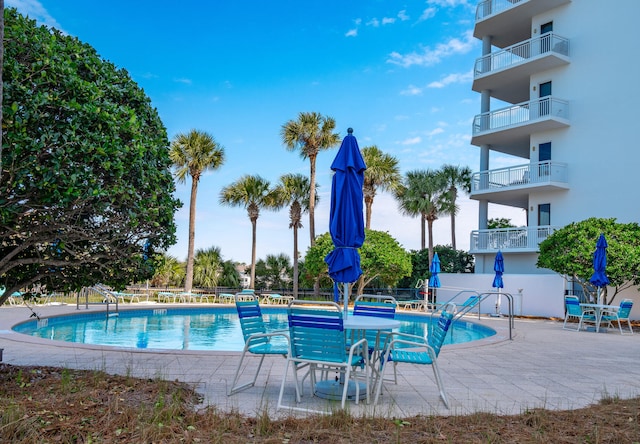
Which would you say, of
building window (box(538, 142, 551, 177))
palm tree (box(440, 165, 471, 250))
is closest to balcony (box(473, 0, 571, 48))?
building window (box(538, 142, 551, 177))

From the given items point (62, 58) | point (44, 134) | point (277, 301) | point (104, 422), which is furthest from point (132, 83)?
point (277, 301)

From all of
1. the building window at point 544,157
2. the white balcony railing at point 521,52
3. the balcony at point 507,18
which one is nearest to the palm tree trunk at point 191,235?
the white balcony railing at point 521,52

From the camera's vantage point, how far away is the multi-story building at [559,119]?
2366 cm

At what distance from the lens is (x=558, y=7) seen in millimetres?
26000

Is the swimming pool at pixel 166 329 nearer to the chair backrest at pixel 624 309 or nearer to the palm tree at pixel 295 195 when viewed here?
the chair backrest at pixel 624 309

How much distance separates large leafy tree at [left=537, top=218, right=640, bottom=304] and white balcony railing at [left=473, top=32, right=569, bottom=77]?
1032 centimetres

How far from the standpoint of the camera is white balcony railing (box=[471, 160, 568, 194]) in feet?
81.6

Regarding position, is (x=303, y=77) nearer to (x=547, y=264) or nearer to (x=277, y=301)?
(x=277, y=301)

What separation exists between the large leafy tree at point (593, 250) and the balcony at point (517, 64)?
988cm

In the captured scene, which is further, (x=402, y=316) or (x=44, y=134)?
(x=402, y=316)

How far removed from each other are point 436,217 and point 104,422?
31.9m

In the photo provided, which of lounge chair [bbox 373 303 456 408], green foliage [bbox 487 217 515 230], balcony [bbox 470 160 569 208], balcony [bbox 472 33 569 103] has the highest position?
balcony [bbox 472 33 569 103]

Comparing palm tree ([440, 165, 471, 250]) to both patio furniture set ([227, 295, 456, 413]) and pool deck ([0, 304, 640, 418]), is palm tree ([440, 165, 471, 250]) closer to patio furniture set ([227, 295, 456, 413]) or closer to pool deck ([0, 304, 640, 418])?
pool deck ([0, 304, 640, 418])

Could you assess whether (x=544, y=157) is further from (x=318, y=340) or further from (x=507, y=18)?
(x=318, y=340)
